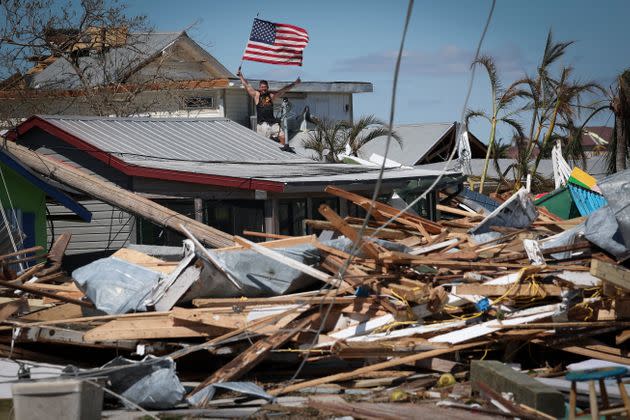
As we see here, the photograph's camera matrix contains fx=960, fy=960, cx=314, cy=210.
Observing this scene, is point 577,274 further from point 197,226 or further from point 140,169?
point 140,169

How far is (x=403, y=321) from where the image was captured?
1087 cm

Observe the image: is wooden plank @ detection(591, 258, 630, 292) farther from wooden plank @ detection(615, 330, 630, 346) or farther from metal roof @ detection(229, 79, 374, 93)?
metal roof @ detection(229, 79, 374, 93)

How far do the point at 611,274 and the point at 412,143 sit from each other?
3046 centimetres

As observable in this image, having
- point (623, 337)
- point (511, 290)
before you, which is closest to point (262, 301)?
point (511, 290)

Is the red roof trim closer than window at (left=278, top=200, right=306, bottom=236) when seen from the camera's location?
Yes

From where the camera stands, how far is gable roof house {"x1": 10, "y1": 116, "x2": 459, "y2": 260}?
1864 cm

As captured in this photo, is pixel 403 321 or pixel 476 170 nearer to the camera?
pixel 403 321

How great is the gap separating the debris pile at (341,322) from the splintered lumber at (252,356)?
19 millimetres

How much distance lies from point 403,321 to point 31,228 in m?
10.6

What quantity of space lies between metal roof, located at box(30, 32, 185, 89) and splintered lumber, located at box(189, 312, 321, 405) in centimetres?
2410

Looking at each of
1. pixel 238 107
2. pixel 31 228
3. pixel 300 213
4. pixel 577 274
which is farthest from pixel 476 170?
pixel 577 274

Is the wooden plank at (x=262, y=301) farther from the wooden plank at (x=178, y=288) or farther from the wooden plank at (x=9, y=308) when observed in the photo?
the wooden plank at (x=9, y=308)

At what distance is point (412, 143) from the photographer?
40312 millimetres

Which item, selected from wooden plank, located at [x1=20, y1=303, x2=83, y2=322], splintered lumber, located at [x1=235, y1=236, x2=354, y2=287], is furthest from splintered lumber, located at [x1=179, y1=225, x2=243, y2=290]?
wooden plank, located at [x1=20, y1=303, x2=83, y2=322]
